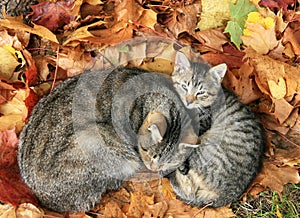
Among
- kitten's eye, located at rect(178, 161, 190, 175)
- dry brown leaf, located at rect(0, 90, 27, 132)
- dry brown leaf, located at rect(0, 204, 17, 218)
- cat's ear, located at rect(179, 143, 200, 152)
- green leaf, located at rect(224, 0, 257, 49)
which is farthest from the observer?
green leaf, located at rect(224, 0, 257, 49)

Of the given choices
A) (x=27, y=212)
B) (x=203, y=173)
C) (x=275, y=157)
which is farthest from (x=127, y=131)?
(x=275, y=157)

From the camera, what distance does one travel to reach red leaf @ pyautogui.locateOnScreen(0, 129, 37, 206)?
162 inches

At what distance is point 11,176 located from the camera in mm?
4230

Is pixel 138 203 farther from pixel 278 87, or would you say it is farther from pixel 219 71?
pixel 278 87

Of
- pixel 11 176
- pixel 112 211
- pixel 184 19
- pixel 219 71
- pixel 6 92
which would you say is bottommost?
pixel 112 211

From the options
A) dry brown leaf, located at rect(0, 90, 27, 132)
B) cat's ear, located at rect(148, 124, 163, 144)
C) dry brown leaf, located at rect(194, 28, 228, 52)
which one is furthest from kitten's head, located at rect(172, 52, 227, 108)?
dry brown leaf, located at rect(0, 90, 27, 132)

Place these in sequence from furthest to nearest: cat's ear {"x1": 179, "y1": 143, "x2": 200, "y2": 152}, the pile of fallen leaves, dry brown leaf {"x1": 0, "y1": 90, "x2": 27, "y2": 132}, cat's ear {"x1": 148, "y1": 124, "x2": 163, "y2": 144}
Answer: dry brown leaf {"x1": 0, "y1": 90, "x2": 27, "y2": 132} < the pile of fallen leaves < cat's ear {"x1": 179, "y1": 143, "x2": 200, "y2": 152} < cat's ear {"x1": 148, "y1": 124, "x2": 163, "y2": 144}

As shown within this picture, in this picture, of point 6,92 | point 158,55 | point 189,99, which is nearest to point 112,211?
point 189,99

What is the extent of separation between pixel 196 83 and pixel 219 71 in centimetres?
23

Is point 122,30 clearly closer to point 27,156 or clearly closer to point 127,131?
point 127,131

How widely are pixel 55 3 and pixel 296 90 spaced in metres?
2.37

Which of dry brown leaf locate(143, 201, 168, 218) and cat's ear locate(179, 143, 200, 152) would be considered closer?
cat's ear locate(179, 143, 200, 152)

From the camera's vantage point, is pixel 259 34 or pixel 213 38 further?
pixel 213 38

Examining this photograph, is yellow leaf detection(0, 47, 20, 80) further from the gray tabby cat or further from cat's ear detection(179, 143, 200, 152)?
cat's ear detection(179, 143, 200, 152)
